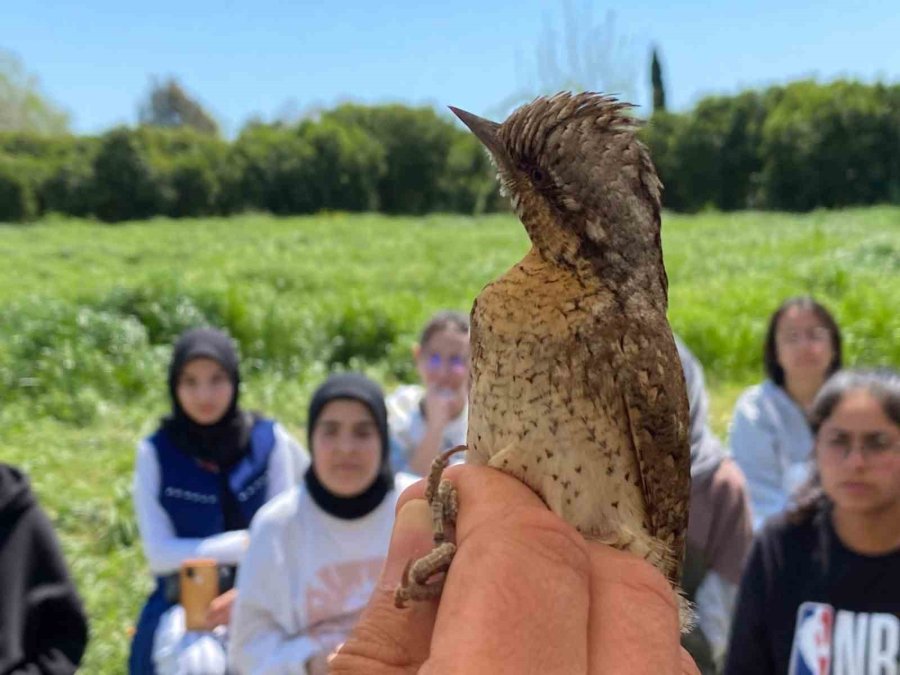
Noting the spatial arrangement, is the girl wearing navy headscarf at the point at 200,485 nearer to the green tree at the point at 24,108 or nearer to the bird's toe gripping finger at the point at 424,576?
the bird's toe gripping finger at the point at 424,576

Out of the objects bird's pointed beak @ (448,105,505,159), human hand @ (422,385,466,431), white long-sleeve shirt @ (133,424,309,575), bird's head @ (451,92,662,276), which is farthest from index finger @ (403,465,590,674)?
human hand @ (422,385,466,431)

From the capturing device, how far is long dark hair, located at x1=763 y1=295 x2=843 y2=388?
4383mm

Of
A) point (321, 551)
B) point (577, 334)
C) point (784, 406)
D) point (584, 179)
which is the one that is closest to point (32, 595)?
point (321, 551)

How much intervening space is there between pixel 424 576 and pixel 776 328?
353 cm

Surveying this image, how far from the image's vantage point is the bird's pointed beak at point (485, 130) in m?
1.67

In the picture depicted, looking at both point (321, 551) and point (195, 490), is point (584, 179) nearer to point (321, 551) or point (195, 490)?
point (321, 551)

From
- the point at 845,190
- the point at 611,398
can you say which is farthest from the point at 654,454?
the point at 845,190

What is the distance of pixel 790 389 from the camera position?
4.43 meters

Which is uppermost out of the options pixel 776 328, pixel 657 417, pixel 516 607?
pixel 657 417

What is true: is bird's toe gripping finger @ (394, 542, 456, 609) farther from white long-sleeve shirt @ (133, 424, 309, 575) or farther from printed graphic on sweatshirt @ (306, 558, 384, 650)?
white long-sleeve shirt @ (133, 424, 309, 575)

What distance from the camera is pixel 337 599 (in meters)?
3.07

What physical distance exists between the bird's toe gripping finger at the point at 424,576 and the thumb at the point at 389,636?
26mm

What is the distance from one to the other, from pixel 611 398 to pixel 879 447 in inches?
60.3

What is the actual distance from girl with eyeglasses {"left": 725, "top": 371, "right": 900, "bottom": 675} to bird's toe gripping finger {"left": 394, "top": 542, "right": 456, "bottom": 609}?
5.06ft
